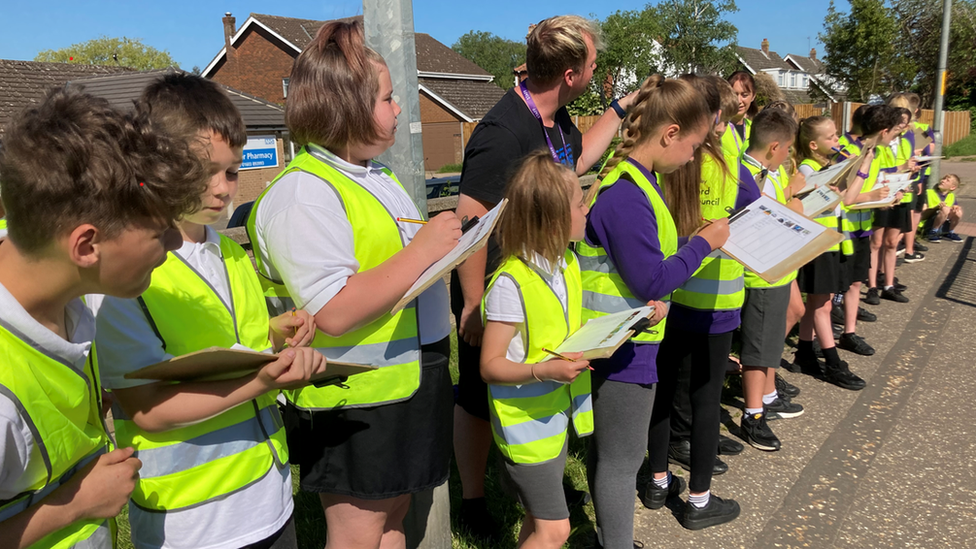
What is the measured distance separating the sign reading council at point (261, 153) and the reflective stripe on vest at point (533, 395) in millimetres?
24010

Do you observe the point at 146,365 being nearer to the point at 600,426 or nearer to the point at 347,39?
the point at 347,39

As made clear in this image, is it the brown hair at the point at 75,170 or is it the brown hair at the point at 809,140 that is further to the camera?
the brown hair at the point at 809,140

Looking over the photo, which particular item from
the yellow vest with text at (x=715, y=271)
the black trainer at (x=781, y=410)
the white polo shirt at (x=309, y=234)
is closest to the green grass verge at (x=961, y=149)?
the black trainer at (x=781, y=410)

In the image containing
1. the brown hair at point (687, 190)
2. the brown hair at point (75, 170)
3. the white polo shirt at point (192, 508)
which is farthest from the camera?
the brown hair at point (687, 190)

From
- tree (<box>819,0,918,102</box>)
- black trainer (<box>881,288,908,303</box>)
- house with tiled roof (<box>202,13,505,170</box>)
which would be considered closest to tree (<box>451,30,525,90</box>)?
house with tiled roof (<box>202,13,505,170</box>)

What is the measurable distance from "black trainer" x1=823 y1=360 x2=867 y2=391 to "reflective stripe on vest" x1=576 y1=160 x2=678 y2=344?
3.09 metres

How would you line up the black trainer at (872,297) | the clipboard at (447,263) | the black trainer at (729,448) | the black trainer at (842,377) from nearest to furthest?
the clipboard at (447,263) → the black trainer at (729,448) → the black trainer at (842,377) → the black trainer at (872,297)

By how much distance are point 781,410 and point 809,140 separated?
2008 millimetres

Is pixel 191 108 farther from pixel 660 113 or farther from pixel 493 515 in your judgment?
pixel 493 515

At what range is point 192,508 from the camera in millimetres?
1687

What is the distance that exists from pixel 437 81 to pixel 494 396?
1779 inches

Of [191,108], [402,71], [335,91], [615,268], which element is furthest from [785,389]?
[191,108]

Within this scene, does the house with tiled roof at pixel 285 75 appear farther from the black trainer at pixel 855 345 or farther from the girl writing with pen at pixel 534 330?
the girl writing with pen at pixel 534 330

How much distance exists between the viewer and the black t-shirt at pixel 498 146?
Result: 2.91 meters
